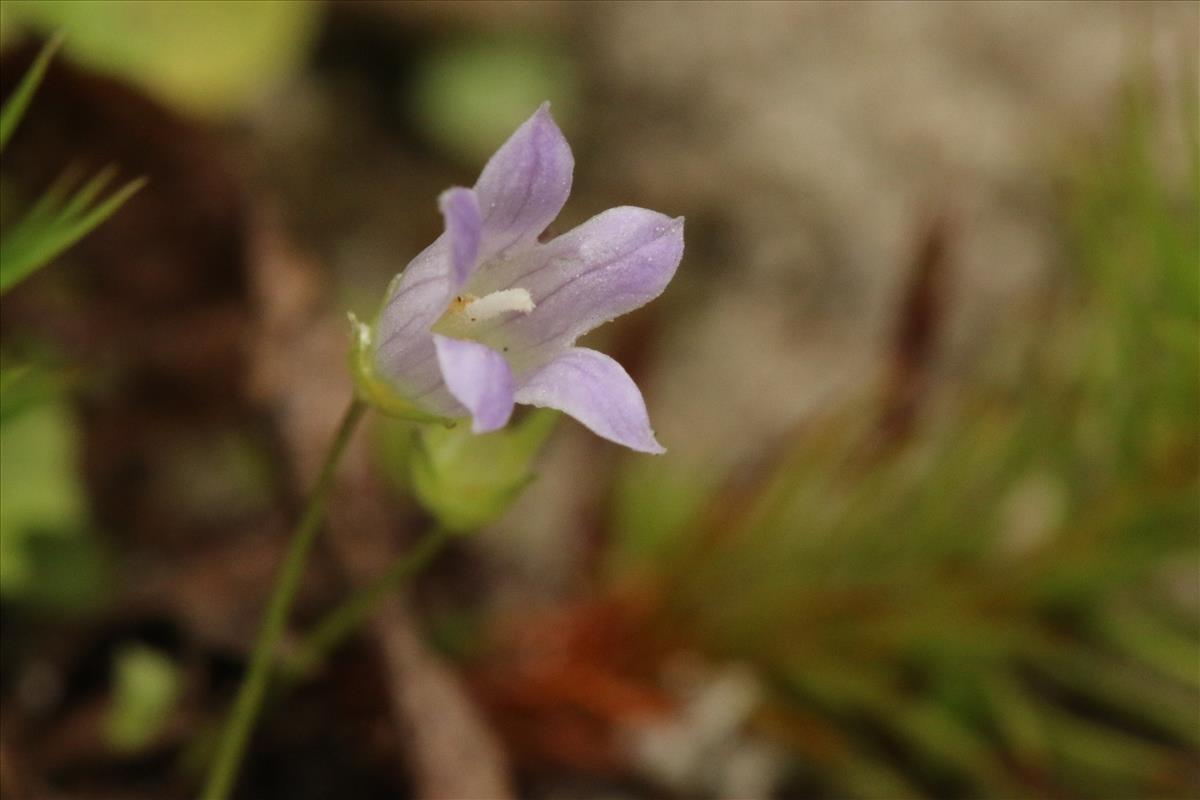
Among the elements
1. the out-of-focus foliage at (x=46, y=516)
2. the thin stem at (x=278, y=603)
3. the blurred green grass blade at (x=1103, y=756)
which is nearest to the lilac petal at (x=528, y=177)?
the thin stem at (x=278, y=603)

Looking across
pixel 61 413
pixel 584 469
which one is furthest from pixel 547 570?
pixel 61 413

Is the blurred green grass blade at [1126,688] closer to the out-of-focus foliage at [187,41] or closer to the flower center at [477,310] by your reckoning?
the flower center at [477,310]

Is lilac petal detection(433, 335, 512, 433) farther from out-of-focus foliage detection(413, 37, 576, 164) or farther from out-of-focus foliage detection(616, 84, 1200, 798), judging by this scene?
out-of-focus foliage detection(413, 37, 576, 164)

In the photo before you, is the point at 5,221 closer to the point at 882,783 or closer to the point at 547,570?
the point at 547,570

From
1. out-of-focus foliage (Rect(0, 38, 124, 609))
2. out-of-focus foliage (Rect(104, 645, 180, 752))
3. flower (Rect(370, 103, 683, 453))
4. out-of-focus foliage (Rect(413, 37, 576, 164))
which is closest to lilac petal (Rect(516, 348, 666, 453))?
flower (Rect(370, 103, 683, 453))

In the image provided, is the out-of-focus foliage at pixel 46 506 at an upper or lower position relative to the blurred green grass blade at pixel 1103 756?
lower

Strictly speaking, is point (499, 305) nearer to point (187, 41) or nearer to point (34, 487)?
point (34, 487)
